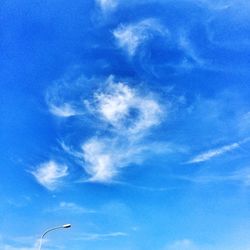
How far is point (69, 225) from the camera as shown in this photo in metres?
26.9

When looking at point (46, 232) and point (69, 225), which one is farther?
point (46, 232)

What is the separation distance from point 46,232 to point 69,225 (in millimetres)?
4757

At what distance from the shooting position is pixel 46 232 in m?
30.2
